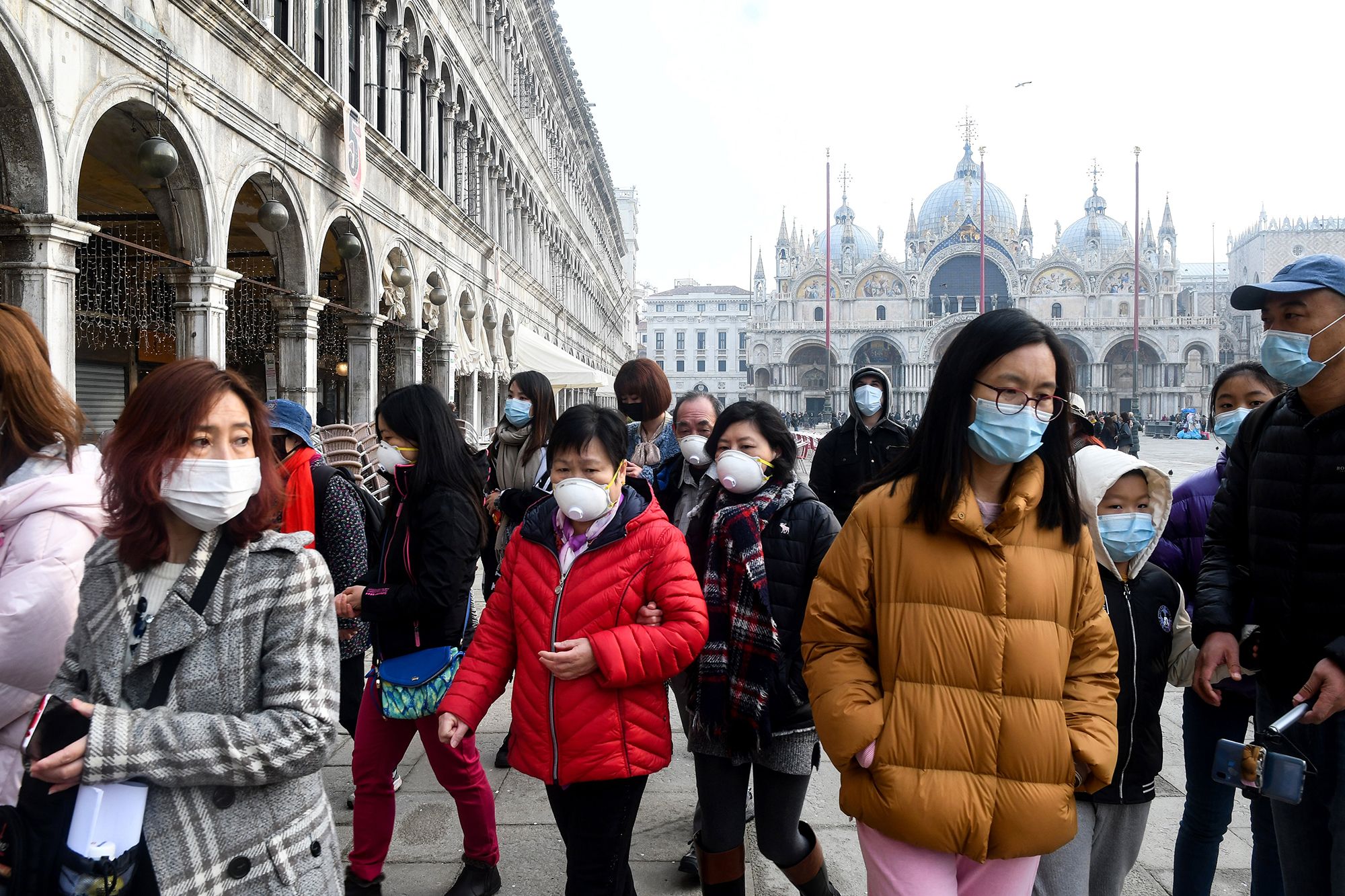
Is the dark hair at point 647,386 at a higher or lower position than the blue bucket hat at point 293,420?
higher

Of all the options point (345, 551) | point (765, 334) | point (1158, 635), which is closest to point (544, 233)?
point (345, 551)

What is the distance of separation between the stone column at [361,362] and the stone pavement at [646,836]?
920cm

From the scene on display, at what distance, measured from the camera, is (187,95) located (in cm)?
803

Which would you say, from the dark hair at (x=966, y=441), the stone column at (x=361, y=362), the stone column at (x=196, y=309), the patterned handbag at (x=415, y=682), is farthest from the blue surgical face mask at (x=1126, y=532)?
the stone column at (x=361, y=362)

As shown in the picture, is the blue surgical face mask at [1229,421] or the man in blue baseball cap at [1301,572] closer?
the man in blue baseball cap at [1301,572]

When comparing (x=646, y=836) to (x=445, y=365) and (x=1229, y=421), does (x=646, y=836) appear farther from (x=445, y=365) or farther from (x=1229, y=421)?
(x=445, y=365)

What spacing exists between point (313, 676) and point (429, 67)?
16.0 meters

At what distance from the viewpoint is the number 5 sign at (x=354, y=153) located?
1150 cm

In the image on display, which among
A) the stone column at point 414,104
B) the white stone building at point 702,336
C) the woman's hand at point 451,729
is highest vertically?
the white stone building at point 702,336

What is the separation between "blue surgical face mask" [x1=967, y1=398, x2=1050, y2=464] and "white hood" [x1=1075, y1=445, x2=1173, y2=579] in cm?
57

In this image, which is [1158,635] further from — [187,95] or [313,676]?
[187,95]

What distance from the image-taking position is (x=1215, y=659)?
2434mm

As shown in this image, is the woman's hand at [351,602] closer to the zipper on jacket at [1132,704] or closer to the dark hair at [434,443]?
the dark hair at [434,443]

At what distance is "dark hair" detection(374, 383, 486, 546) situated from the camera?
10.7 feet
